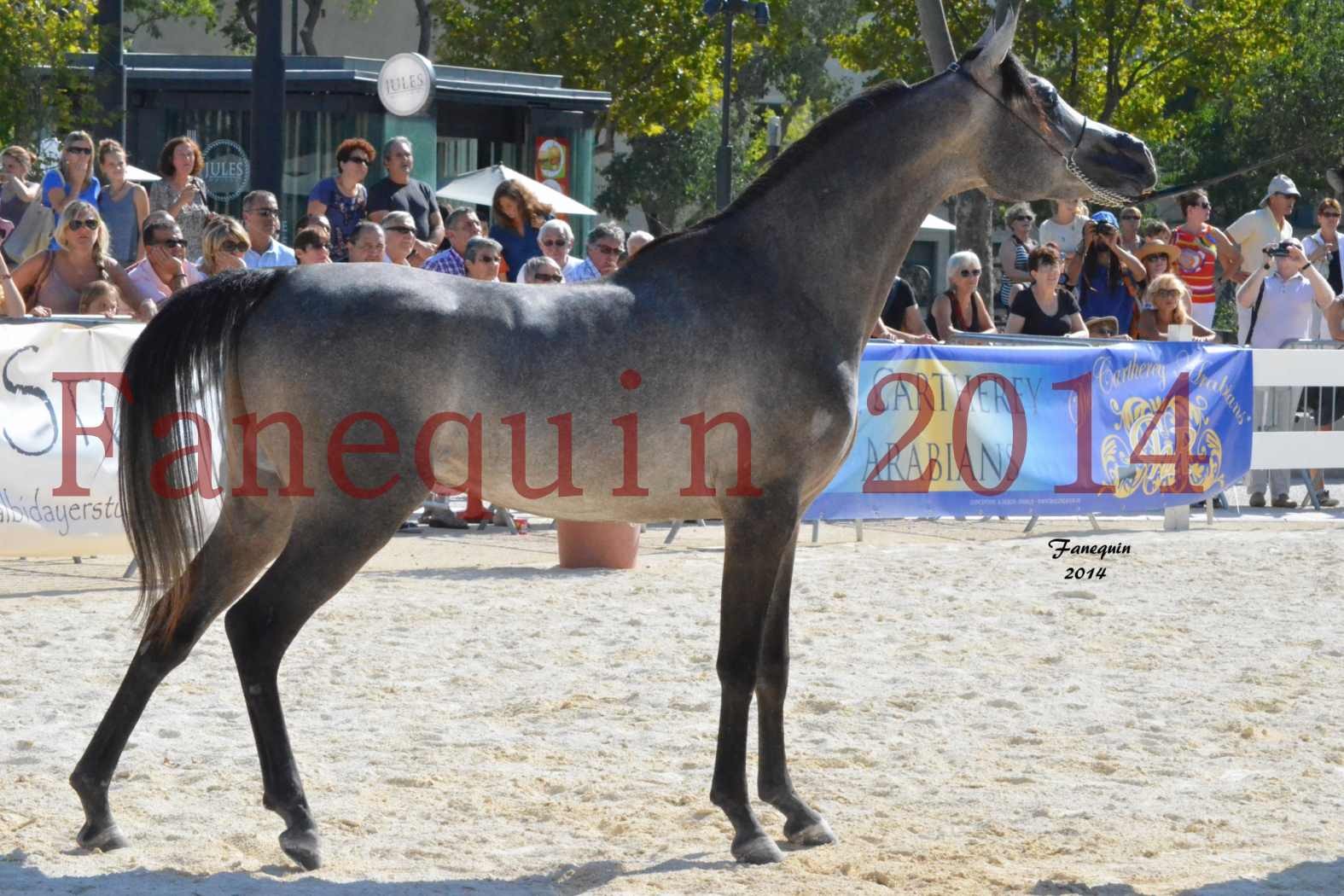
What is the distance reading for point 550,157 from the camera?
74.5 feet

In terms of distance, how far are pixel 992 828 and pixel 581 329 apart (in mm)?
1853

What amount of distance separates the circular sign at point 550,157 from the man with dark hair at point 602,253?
11.8 metres

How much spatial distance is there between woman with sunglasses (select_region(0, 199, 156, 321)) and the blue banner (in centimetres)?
443

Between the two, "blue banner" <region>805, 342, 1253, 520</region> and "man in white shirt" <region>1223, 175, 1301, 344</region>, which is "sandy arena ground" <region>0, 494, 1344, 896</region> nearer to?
"blue banner" <region>805, 342, 1253, 520</region>

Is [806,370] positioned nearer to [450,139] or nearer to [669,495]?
[669,495]

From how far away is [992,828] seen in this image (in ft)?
16.3

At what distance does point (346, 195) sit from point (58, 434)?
3.28 m

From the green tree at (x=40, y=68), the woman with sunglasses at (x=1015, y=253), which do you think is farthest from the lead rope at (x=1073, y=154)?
the green tree at (x=40, y=68)

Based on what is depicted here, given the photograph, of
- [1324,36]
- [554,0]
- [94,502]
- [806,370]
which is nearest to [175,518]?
[806,370]

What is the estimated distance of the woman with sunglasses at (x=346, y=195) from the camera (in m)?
11.5

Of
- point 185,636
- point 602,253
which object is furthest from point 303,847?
point 602,253

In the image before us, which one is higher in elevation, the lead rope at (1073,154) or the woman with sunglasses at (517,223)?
the woman with sunglasses at (517,223)

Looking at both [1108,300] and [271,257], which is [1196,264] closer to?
[1108,300]

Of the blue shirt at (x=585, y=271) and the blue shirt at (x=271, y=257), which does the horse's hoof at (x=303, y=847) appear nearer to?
the blue shirt at (x=271, y=257)
